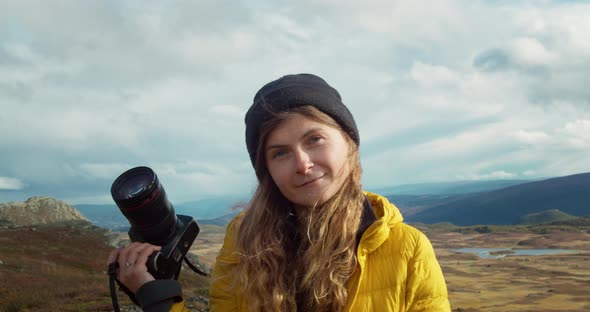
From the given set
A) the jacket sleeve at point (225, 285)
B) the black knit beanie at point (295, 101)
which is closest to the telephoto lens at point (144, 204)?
the jacket sleeve at point (225, 285)

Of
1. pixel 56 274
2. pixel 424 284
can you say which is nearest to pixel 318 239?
pixel 424 284

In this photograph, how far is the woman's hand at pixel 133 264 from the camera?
1.96 meters

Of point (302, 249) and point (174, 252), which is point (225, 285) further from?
point (302, 249)

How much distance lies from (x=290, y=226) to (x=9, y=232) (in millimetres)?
34555

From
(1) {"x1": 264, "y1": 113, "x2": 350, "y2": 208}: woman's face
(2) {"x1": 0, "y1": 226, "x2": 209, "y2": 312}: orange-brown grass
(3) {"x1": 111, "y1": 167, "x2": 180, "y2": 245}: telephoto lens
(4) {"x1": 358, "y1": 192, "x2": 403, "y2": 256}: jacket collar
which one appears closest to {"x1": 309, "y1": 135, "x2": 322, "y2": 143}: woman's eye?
(1) {"x1": 264, "y1": 113, "x2": 350, "y2": 208}: woman's face

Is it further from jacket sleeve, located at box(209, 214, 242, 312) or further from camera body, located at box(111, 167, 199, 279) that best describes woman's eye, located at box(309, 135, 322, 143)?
camera body, located at box(111, 167, 199, 279)

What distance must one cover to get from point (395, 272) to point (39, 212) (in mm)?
66143

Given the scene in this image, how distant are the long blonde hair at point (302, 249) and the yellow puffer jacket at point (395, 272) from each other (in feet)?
0.27

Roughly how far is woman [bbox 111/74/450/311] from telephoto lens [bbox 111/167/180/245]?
166 mm

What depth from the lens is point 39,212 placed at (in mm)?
57594

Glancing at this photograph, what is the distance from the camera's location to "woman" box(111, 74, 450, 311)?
194 centimetres

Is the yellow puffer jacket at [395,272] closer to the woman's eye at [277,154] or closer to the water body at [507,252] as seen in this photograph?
the woman's eye at [277,154]

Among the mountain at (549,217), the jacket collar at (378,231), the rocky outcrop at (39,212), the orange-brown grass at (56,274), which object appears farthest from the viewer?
the mountain at (549,217)

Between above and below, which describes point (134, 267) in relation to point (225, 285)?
above
